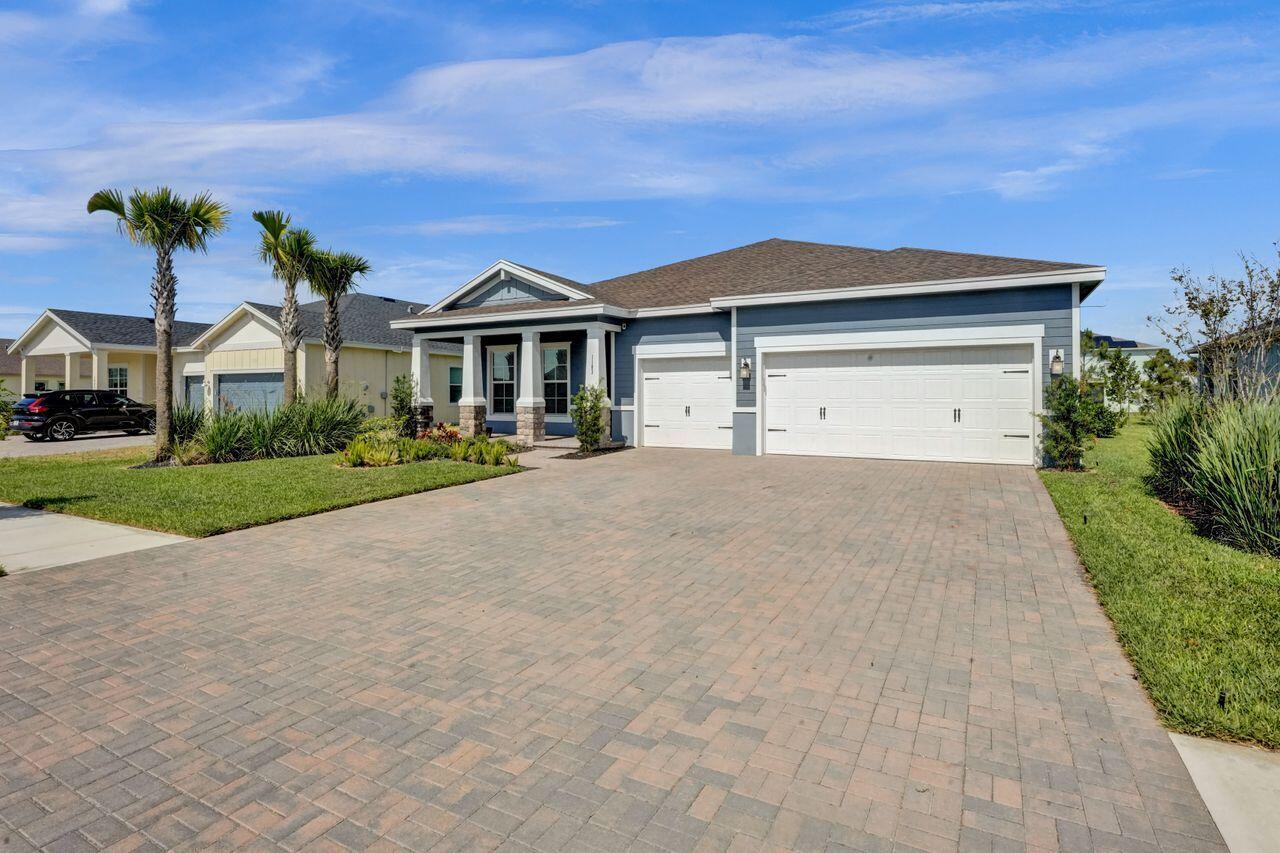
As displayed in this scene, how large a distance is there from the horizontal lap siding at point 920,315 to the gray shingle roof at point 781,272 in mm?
441

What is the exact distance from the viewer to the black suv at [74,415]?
833 inches

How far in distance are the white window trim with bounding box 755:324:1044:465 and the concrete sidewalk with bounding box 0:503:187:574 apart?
1186cm

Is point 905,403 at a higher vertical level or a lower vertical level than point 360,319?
lower

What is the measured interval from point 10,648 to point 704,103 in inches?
529

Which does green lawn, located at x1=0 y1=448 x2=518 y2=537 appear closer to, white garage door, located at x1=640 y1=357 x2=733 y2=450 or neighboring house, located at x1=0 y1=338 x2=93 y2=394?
white garage door, located at x1=640 y1=357 x2=733 y2=450

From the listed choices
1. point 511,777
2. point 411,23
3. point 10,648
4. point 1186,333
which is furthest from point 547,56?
point 1186,333

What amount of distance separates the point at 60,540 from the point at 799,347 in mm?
13390

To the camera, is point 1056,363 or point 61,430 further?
point 61,430

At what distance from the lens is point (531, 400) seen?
17984mm

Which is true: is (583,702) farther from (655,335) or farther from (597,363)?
(655,335)

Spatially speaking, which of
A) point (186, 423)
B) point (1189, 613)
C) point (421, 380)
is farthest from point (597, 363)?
point (1189, 613)

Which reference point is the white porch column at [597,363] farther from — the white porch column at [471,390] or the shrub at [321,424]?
the shrub at [321,424]

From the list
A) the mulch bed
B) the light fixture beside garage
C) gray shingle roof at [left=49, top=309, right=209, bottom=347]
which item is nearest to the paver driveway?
the light fixture beside garage

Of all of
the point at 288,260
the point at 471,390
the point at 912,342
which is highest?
the point at 288,260
